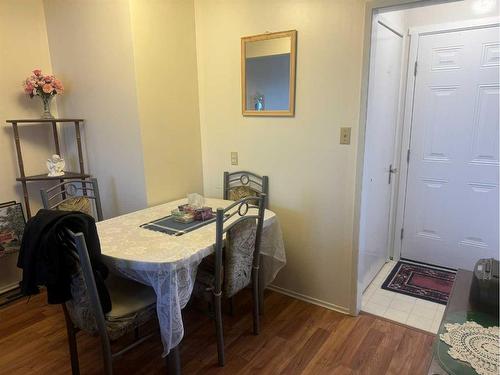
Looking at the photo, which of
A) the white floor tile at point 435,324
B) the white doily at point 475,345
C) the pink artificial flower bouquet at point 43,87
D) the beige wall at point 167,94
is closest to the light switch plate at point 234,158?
the beige wall at point 167,94

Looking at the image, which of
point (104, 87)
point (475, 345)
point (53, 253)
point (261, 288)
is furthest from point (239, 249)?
point (104, 87)

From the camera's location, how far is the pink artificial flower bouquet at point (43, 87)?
8.30ft

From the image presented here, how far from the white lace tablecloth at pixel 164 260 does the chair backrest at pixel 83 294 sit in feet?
0.57

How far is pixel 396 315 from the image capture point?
7.78ft

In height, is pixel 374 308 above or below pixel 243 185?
below

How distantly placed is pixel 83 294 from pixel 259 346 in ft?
3.57

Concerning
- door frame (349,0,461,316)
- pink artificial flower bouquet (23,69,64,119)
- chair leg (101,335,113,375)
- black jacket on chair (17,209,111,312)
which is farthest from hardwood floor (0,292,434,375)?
pink artificial flower bouquet (23,69,64,119)

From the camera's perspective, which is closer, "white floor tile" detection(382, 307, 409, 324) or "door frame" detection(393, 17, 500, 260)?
"white floor tile" detection(382, 307, 409, 324)

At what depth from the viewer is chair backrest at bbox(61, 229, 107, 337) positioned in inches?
53.4

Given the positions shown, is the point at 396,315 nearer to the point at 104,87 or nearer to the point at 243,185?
the point at 243,185

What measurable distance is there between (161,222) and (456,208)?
2392mm

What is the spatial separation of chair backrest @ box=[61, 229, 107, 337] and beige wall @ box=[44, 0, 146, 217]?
42.5 inches

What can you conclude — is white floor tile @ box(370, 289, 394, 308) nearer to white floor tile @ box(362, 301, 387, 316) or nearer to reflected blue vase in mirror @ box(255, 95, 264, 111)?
white floor tile @ box(362, 301, 387, 316)

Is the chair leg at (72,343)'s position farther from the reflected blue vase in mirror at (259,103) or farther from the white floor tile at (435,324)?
the white floor tile at (435,324)
